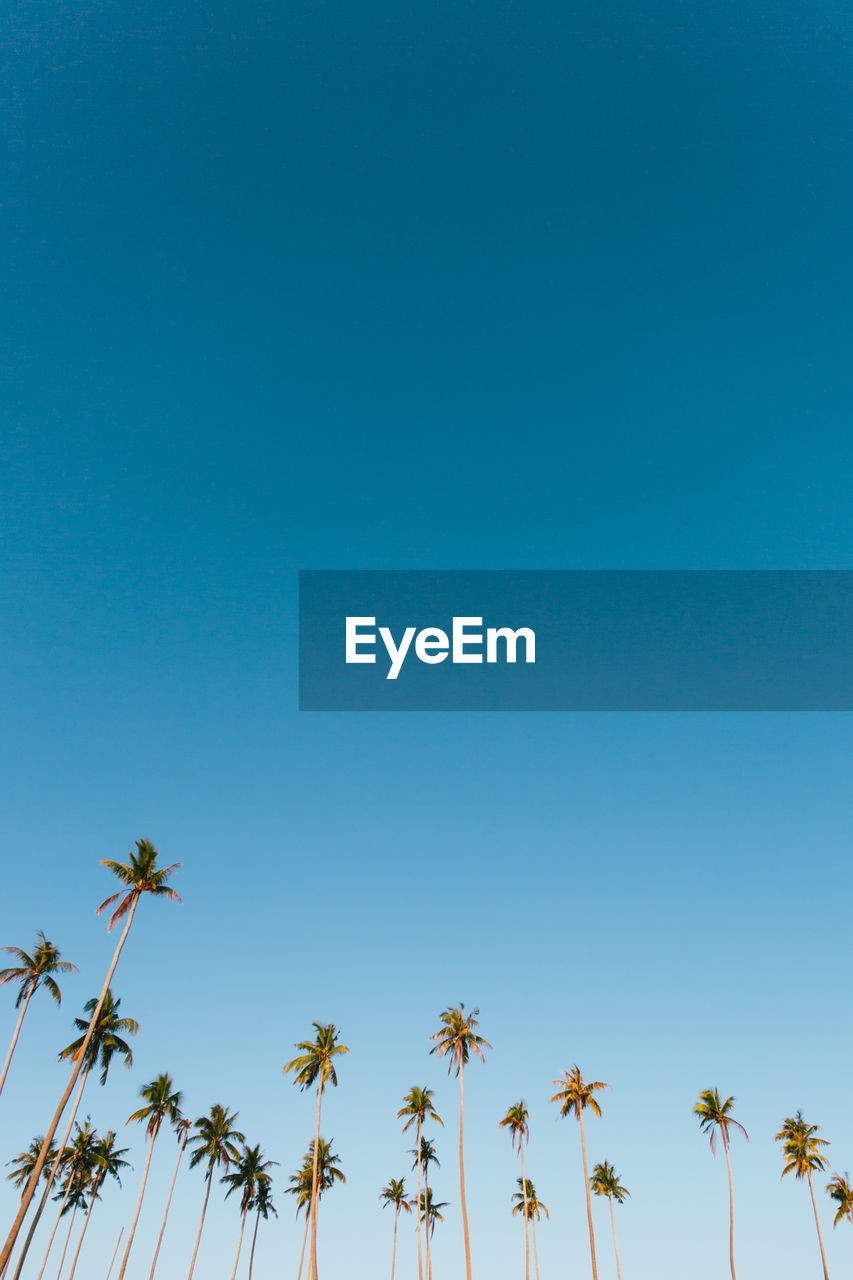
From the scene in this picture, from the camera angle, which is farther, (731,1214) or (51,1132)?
(731,1214)

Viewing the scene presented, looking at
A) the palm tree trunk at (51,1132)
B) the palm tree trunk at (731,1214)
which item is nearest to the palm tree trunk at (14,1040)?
the palm tree trunk at (51,1132)

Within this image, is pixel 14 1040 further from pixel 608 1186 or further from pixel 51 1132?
pixel 608 1186

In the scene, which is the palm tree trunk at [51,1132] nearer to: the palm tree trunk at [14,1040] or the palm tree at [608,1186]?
the palm tree trunk at [14,1040]

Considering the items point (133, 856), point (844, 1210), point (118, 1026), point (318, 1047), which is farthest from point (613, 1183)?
point (133, 856)

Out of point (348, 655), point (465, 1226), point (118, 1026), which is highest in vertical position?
point (348, 655)

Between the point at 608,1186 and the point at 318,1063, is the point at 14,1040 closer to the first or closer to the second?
the point at 318,1063

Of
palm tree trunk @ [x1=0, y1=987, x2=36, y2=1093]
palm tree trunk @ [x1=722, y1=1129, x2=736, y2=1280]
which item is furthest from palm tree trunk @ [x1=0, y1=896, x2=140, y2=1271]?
palm tree trunk @ [x1=722, y1=1129, x2=736, y2=1280]

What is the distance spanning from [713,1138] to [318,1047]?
39.4 m

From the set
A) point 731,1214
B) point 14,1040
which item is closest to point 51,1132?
point 14,1040

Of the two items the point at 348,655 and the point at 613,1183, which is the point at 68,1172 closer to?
the point at 613,1183

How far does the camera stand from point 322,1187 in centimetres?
8950

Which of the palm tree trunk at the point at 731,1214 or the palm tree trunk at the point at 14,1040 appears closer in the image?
the palm tree trunk at the point at 14,1040

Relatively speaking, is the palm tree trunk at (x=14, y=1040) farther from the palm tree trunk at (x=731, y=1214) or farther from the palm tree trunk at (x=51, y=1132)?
the palm tree trunk at (x=731, y=1214)

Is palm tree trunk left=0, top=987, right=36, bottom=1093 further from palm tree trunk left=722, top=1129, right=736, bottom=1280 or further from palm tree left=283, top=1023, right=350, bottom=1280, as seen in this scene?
palm tree trunk left=722, top=1129, right=736, bottom=1280
